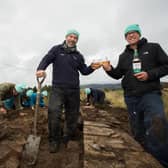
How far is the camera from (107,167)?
2.98m

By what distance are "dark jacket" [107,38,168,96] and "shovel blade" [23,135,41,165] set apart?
6.09 feet

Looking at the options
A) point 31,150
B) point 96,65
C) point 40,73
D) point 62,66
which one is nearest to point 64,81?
point 62,66

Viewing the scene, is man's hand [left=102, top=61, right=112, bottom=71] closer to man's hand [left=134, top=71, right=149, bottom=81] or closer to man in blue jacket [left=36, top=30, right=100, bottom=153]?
man in blue jacket [left=36, top=30, right=100, bottom=153]

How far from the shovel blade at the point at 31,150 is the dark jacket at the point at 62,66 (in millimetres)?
1125

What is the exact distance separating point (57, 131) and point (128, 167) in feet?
5.13

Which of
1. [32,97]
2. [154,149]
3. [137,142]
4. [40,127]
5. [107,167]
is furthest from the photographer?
[32,97]

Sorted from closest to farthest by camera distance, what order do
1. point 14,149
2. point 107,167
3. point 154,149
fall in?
point 107,167 → point 154,149 → point 14,149

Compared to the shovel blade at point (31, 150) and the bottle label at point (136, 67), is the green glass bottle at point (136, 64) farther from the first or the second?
the shovel blade at point (31, 150)

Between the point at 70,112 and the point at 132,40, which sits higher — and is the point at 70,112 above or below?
Result: below

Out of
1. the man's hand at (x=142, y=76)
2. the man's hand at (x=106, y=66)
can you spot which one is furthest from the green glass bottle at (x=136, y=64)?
the man's hand at (x=106, y=66)

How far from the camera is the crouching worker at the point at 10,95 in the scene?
267 inches

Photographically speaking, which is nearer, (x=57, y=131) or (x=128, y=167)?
(x=128, y=167)

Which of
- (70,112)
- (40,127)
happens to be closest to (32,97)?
(40,127)

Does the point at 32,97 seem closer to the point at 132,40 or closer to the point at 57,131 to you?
the point at 57,131
